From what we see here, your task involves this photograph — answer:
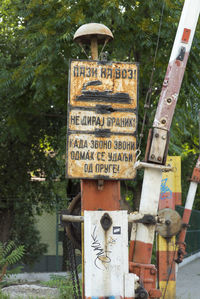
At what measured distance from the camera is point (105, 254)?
12.7 feet

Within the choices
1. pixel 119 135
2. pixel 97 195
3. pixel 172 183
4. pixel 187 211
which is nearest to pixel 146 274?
pixel 97 195

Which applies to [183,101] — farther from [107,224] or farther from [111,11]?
[107,224]

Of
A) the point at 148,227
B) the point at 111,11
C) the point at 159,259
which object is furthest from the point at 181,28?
the point at 111,11

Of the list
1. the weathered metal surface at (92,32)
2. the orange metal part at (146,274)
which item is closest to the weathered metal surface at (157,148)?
the orange metal part at (146,274)

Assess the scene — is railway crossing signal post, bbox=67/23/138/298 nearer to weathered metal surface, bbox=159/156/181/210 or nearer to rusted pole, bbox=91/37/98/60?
rusted pole, bbox=91/37/98/60

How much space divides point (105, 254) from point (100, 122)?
49.1 inches

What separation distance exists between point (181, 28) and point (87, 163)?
61.3 inches

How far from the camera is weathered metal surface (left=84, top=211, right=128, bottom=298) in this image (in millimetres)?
3820

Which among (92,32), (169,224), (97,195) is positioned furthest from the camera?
(169,224)

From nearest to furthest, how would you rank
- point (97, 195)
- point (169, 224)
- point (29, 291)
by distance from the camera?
1. point (97, 195)
2. point (169, 224)
3. point (29, 291)

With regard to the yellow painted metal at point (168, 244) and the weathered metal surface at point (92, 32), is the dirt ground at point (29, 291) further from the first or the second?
the weathered metal surface at point (92, 32)

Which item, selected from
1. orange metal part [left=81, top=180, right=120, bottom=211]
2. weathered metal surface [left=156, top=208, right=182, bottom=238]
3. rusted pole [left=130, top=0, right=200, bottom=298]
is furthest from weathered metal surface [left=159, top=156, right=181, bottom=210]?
rusted pole [left=130, top=0, right=200, bottom=298]

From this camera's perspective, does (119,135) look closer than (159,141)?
No

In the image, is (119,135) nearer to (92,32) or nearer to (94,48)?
(94,48)
